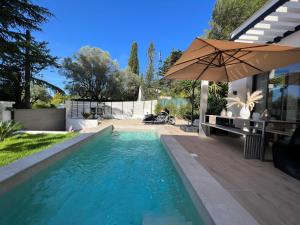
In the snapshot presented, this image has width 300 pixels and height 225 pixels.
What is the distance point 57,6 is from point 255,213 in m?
15.2

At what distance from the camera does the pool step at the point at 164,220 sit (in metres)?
2.81

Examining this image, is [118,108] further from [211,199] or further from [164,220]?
[211,199]

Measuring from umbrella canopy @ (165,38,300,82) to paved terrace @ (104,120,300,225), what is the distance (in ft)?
7.25

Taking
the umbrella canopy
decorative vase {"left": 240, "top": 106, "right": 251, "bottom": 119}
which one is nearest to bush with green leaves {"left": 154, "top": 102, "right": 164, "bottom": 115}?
the umbrella canopy

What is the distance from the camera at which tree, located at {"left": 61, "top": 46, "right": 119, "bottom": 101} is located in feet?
79.7

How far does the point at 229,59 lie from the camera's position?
21.4 ft

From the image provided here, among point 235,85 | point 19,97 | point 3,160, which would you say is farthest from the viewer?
point 19,97

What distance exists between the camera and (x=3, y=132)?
24.4 ft

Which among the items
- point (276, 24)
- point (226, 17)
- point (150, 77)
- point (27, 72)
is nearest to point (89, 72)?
point (150, 77)

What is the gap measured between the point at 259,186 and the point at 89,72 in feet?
75.6

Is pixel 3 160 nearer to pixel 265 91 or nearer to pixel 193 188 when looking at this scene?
pixel 193 188

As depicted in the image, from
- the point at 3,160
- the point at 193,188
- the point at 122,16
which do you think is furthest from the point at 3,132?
the point at 122,16

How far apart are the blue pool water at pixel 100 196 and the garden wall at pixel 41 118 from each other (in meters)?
6.25

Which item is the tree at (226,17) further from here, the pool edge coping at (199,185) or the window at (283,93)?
the pool edge coping at (199,185)
